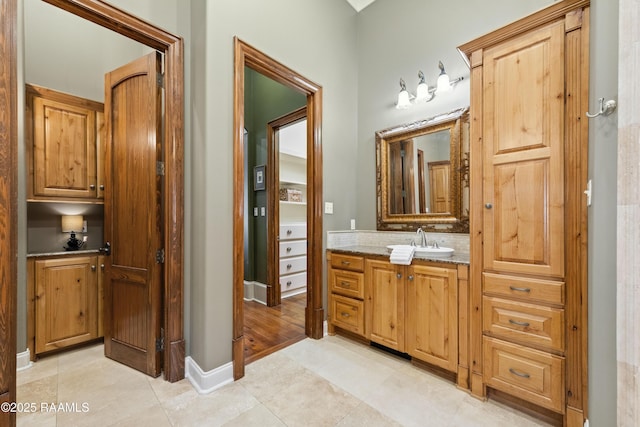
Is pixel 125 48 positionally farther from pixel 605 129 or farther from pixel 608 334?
pixel 608 334

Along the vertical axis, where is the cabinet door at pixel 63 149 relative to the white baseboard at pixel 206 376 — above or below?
above

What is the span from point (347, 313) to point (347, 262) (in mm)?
475

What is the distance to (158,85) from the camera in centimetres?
184

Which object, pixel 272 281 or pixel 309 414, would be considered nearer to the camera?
pixel 309 414

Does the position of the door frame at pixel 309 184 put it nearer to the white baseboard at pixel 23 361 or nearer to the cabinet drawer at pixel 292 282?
the cabinet drawer at pixel 292 282

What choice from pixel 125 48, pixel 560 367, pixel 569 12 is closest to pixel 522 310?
pixel 560 367

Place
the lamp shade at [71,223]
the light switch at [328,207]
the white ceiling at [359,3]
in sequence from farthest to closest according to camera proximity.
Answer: the white ceiling at [359,3] < the light switch at [328,207] < the lamp shade at [71,223]

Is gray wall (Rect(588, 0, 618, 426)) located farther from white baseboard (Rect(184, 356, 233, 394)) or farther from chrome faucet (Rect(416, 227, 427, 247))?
white baseboard (Rect(184, 356, 233, 394))

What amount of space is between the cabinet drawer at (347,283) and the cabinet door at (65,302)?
2148mm

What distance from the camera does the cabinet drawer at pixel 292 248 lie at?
358cm

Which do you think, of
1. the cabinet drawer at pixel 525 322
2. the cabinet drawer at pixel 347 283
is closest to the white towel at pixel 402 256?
the cabinet drawer at pixel 347 283

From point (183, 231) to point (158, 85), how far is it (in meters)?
1.04

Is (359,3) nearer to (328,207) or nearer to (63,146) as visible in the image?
(328,207)

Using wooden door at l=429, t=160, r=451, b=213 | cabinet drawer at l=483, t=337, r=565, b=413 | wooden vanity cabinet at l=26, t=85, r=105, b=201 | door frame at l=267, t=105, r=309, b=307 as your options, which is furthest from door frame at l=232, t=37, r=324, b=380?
wooden vanity cabinet at l=26, t=85, r=105, b=201
